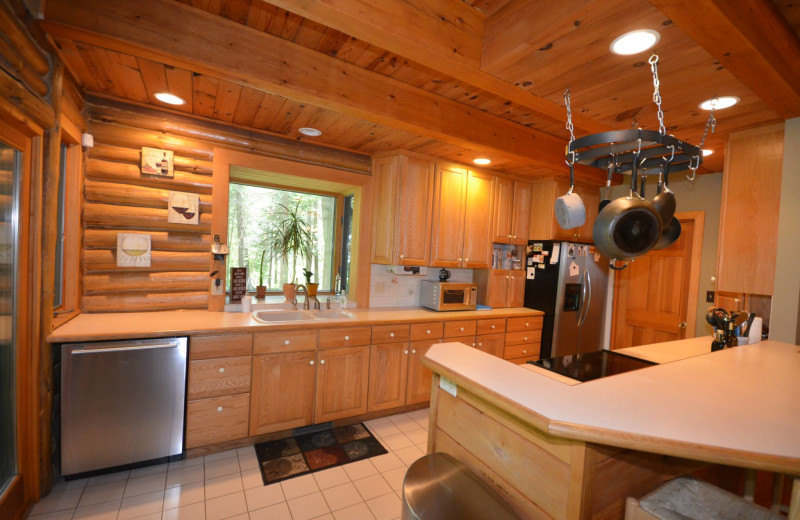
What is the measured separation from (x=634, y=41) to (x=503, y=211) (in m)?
2.54

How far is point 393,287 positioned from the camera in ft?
12.4

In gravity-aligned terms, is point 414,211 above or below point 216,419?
above

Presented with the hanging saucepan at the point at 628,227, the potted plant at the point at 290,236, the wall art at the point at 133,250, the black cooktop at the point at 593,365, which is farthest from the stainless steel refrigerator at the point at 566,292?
the wall art at the point at 133,250

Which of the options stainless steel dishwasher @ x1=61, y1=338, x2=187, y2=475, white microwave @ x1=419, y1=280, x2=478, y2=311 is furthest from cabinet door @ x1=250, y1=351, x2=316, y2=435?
white microwave @ x1=419, y1=280, x2=478, y2=311

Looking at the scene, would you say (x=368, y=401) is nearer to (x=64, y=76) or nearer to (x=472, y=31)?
(x=472, y=31)

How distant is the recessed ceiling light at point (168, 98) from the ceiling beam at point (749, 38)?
2.73 metres

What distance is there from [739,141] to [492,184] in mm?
2003

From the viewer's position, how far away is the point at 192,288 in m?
2.88

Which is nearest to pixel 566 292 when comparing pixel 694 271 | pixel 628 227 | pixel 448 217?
pixel 694 271

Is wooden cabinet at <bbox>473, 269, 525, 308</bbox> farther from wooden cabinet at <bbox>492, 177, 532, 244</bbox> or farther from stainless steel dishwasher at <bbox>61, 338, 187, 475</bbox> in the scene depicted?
stainless steel dishwasher at <bbox>61, 338, 187, 475</bbox>

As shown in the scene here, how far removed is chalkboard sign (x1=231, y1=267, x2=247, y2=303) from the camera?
3.08m

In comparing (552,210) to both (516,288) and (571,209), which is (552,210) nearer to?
(516,288)

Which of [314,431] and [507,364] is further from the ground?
[507,364]

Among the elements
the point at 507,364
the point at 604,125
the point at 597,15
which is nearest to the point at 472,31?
the point at 597,15
